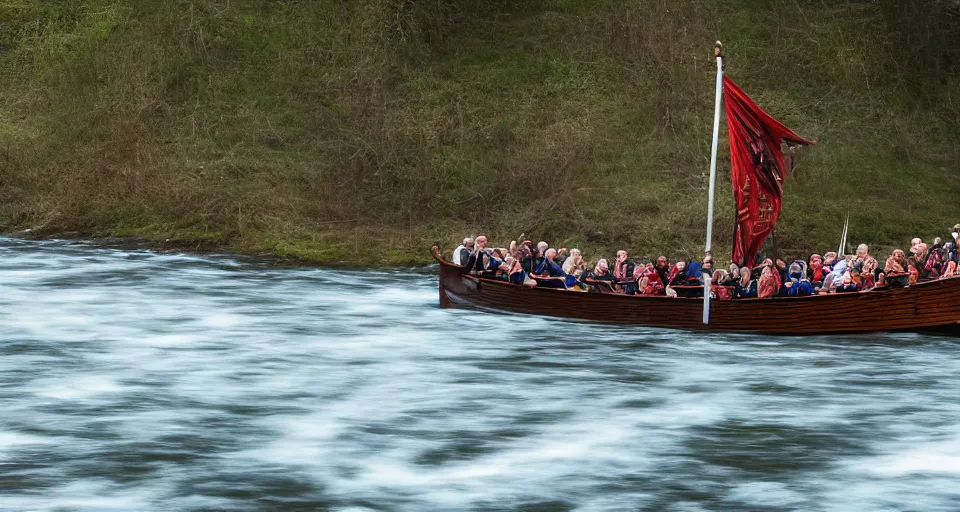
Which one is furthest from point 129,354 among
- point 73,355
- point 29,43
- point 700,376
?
point 29,43

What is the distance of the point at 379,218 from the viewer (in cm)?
4544

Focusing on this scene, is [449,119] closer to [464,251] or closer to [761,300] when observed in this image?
[464,251]

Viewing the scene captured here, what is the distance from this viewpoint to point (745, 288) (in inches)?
1109

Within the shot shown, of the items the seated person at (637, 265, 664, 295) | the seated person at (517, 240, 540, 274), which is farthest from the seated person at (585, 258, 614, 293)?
the seated person at (517, 240, 540, 274)

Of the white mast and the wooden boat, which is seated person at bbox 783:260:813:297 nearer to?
the wooden boat

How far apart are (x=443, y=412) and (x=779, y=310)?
8.17 meters

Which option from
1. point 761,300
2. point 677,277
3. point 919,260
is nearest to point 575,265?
point 677,277

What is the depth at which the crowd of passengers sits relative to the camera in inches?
1083

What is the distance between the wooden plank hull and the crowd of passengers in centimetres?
31

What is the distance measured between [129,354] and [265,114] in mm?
24258

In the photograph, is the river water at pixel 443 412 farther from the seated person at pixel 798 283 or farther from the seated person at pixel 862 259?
the seated person at pixel 862 259

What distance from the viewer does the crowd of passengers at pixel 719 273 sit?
90.2 ft

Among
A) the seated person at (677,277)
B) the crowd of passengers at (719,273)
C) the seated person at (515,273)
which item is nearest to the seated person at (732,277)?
the crowd of passengers at (719,273)

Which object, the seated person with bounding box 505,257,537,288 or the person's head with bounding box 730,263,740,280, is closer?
the person's head with bounding box 730,263,740,280
